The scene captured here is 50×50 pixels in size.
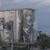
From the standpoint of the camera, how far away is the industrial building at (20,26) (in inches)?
1964

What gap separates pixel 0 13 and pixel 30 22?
8249 millimetres

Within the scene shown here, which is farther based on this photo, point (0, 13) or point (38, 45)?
point (0, 13)

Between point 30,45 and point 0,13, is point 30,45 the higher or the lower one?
the lower one

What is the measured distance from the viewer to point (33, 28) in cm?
5100

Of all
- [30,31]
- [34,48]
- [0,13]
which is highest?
[0,13]

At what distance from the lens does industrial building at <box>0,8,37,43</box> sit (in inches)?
1964

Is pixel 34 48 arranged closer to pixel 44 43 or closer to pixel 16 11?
pixel 44 43

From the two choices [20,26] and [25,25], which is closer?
[25,25]

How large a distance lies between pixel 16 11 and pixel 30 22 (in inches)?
180

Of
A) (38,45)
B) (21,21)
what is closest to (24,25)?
(21,21)

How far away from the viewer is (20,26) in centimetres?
A: 5141

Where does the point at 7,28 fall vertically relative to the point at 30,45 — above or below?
above

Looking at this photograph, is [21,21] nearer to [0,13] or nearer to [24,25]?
[24,25]

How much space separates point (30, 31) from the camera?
50.0 metres
